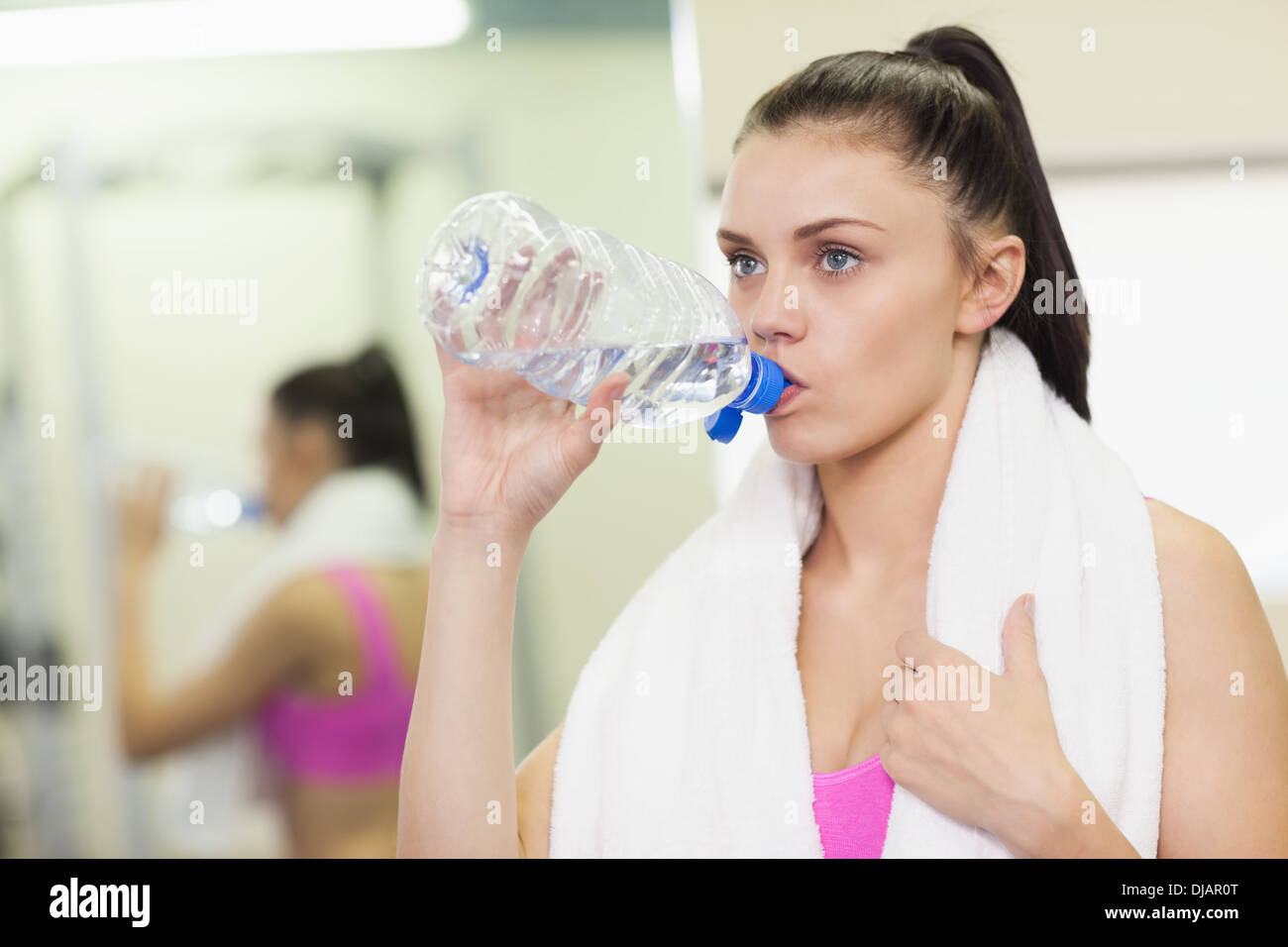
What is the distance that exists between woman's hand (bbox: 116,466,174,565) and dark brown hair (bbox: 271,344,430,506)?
0.25 metres

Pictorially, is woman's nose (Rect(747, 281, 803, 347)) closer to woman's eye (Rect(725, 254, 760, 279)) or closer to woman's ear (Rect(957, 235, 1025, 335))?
woman's eye (Rect(725, 254, 760, 279))

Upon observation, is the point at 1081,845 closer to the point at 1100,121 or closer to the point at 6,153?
the point at 1100,121

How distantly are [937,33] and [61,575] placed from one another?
71.2 inches

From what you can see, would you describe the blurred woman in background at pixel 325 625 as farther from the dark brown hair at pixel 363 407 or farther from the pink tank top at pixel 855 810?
the pink tank top at pixel 855 810

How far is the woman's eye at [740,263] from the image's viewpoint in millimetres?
879

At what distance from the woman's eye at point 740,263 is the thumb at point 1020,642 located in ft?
1.08

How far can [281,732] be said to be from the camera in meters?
1.58

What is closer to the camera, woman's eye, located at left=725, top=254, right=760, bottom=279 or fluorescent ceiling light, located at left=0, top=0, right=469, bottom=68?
woman's eye, located at left=725, top=254, right=760, bottom=279

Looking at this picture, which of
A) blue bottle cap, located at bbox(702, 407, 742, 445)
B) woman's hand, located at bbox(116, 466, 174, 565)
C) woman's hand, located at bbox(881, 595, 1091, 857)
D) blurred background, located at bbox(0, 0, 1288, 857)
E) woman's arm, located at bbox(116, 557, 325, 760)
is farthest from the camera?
blurred background, located at bbox(0, 0, 1288, 857)

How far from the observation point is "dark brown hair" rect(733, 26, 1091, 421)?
0.85 metres

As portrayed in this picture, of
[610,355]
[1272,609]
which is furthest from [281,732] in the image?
[1272,609]

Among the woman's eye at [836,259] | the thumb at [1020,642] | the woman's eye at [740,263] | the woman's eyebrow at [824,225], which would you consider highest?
the woman's eyebrow at [824,225]

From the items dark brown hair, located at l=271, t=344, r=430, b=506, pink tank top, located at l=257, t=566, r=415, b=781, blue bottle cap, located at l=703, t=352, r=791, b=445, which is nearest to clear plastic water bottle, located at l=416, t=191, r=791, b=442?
blue bottle cap, located at l=703, t=352, r=791, b=445

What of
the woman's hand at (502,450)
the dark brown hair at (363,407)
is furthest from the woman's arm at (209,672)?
the woman's hand at (502,450)
